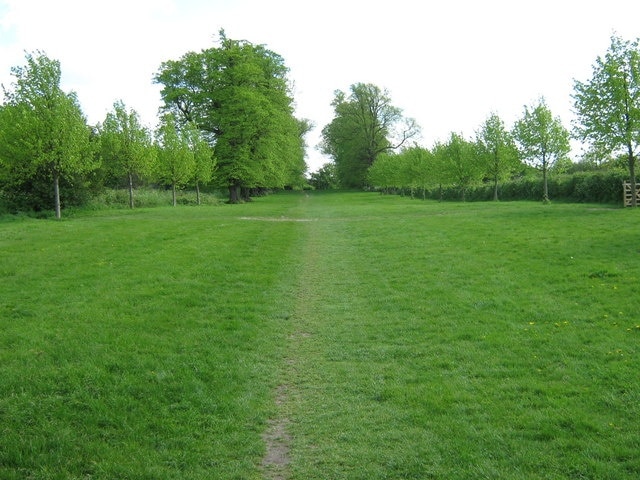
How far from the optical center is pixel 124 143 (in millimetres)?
34812

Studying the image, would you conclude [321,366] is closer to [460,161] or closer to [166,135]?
[166,135]

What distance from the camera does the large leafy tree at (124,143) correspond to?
34.7 m

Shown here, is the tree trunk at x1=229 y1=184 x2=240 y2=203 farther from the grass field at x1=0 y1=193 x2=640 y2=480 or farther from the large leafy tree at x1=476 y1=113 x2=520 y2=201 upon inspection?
the grass field at x1=0 y1=193 x2=640 y2=480

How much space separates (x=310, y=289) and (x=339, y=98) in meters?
80.4

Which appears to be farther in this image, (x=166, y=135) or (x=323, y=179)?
(x=323, y=179)

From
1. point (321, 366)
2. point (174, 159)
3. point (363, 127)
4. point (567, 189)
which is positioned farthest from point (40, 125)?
point (363, 127)

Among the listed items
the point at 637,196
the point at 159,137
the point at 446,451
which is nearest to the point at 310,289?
the point at 446,451

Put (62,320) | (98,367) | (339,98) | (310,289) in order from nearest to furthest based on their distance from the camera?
(98,367) < (62,320) < (310,289) < (339,98)

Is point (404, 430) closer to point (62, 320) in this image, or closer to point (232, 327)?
point (232, 327)

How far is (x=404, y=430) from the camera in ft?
17.2

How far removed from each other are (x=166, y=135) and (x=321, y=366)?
116 ft

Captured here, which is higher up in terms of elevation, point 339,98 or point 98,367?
point 339,98

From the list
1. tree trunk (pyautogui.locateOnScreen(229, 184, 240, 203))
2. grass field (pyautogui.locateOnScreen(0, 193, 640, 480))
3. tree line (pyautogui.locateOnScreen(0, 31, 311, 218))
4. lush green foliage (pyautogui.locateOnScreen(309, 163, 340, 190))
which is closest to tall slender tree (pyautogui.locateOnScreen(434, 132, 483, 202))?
tree line (pyautogui.locateOnScreen(0, 31, 311, 218))

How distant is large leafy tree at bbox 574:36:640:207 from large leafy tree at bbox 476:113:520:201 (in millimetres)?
12851
